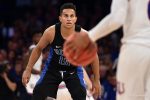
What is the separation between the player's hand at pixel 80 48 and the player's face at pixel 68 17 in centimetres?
172

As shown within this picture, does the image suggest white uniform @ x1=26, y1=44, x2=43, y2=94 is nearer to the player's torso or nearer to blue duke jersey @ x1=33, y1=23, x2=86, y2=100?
blue duke jersey @ x1=33, y1=23, x2=86, y2=100

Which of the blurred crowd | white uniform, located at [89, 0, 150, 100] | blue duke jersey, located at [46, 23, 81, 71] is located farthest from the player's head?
the blurred crowd

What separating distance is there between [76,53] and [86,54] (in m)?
0.09

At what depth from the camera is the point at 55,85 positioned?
740 cm

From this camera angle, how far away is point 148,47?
547 cm

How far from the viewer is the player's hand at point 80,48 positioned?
5355 millimetres

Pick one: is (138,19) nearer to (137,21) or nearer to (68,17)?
(137,21)

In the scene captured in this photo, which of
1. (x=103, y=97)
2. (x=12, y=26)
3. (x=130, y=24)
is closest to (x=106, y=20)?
(x=130, y=24)

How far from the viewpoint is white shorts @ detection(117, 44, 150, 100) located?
5.45m

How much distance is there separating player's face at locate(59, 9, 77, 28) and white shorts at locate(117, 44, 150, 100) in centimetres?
185

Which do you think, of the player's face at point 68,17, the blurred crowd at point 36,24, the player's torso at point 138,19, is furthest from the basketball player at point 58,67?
the blurred crowd at point 36,24

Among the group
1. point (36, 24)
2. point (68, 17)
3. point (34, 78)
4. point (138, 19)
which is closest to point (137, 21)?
point (138, 19)

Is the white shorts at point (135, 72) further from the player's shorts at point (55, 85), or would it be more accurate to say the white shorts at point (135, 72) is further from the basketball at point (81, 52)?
the player's shorts at point (55, 85)

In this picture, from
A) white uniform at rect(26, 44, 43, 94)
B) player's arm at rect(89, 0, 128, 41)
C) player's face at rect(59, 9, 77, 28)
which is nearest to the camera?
player's arm at rect(89, 0, 128, 41)
